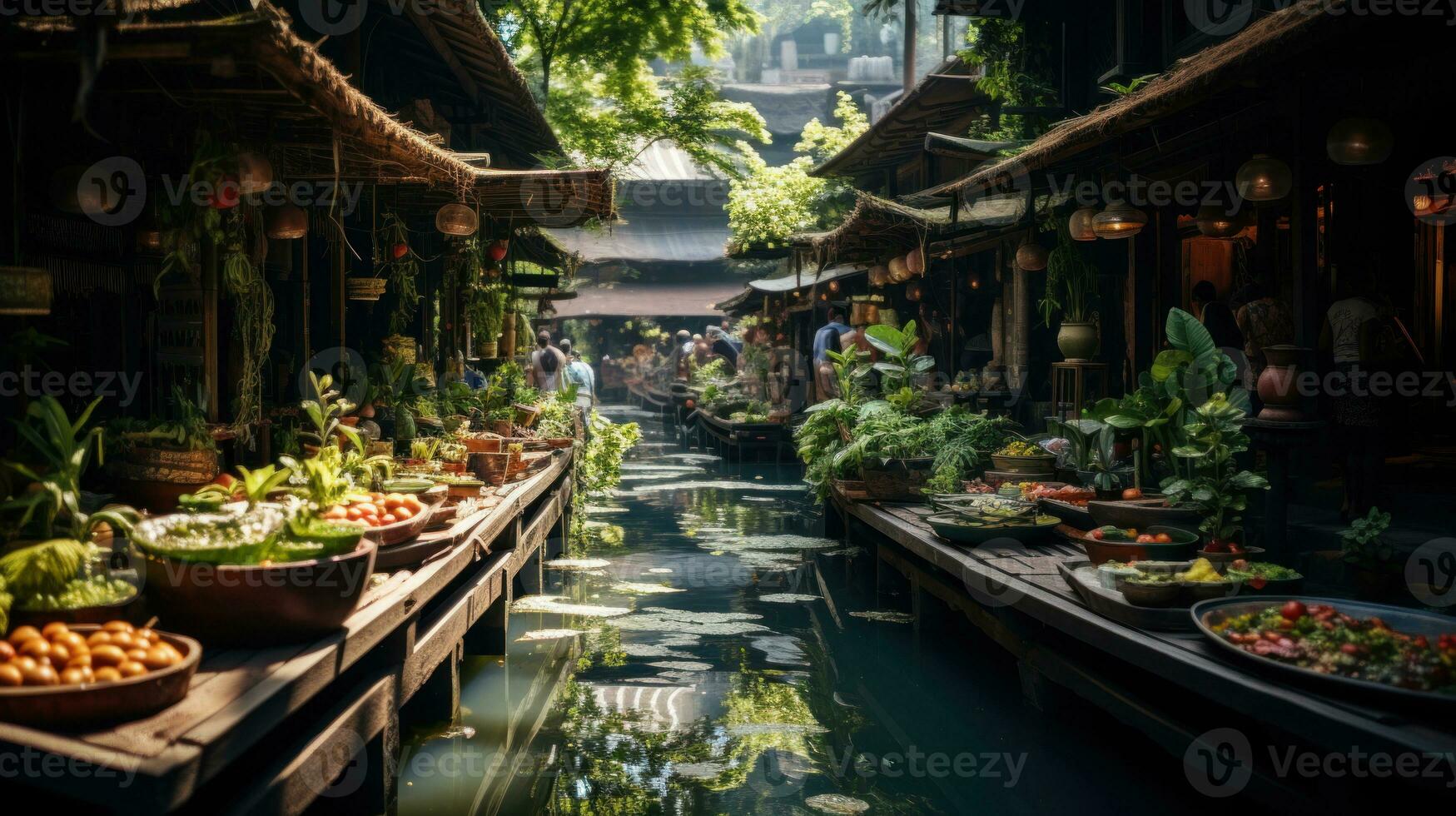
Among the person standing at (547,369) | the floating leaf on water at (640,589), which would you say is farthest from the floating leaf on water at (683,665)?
the person standing at (547,369)

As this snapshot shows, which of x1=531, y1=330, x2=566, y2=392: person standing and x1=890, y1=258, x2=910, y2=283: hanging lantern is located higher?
x1=890, y1=258, x2=910, y2=283: hanging lantern

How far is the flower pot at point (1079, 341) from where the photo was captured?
1102cm

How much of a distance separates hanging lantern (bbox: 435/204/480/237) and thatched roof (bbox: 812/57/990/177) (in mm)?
8348

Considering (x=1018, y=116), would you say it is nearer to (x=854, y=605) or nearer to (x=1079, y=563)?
(x=854, y=605)

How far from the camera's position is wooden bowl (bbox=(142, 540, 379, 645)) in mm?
4266

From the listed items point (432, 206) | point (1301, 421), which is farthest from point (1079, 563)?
point (432, 206)

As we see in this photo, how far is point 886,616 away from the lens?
10.1 m

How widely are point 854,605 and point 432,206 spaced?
572cm

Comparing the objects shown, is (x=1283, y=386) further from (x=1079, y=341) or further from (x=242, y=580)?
(x=242, y=580)

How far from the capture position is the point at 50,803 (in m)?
3.34
